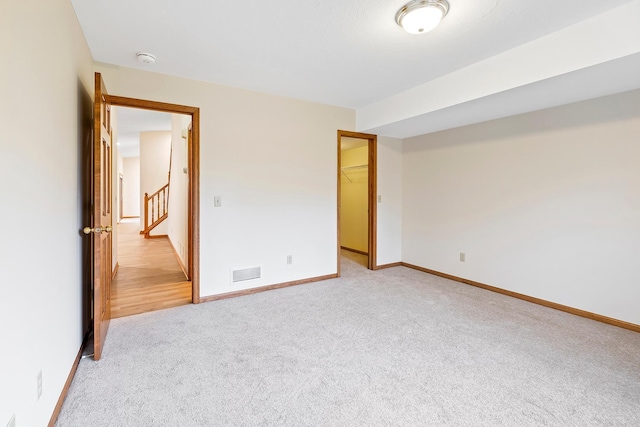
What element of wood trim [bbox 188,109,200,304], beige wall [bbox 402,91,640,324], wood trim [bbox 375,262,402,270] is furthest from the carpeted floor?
wood trim [bbox 375,262,402,270]

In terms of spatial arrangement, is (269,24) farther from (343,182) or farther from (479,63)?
(343,182)

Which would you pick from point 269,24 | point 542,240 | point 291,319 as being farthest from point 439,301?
point 269,24

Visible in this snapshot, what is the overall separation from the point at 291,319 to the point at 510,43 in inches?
116

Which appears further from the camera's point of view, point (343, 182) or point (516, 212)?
point (343, 182)

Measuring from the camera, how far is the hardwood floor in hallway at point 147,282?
3201 millimetres

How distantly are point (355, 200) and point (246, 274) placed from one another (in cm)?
318

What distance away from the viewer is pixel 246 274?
3.51 meters

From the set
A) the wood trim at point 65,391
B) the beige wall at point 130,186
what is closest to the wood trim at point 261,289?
the wood trim at point 65,391

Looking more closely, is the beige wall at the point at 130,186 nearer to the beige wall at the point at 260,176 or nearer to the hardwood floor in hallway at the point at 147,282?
the hardwood floor in hallway at the point at 147,282

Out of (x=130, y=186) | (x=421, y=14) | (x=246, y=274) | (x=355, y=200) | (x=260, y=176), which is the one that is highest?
(x=421, y=14)

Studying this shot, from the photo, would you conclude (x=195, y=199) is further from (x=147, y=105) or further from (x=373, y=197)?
(x=373, y=197)

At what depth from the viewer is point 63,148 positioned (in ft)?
5.82

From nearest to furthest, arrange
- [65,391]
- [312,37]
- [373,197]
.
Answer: [65,391] → [312,37] → [373,197]

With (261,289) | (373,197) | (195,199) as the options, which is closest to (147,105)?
(195,199)
